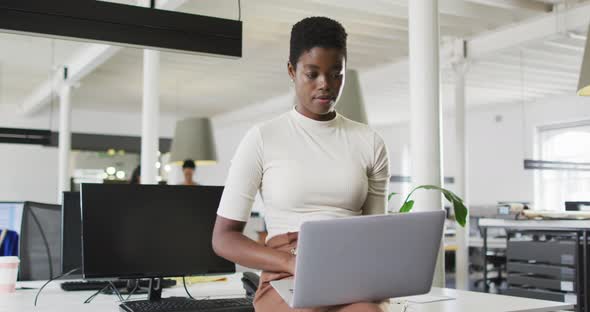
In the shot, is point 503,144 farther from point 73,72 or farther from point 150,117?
point 150,117

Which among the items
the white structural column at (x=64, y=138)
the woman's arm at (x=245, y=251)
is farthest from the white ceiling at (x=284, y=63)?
the woman's arm at (x=245, y=251)

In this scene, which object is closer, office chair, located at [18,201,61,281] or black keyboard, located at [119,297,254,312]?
black keyboard, located at [119,297,254,312]

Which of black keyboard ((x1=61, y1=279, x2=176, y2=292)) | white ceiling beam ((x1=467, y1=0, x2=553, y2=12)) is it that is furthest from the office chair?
white ceiling beam ((x1=467, y1=0, x2=553, y2=12))

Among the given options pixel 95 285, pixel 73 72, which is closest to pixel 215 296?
pixel 95 285

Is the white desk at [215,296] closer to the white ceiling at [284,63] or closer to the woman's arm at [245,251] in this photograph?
the woman's arm at [245,251]

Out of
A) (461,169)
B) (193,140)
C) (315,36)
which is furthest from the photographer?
(461,169)

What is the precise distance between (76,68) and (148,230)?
265 inches

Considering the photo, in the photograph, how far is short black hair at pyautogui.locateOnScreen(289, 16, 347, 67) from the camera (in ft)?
4.53

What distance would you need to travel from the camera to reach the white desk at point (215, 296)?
2.04 meters

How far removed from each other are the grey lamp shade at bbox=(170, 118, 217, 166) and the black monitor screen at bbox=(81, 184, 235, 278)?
15.5ft

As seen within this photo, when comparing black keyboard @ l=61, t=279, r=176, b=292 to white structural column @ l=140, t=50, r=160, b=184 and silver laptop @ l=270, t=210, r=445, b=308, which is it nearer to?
silver laptop @ l=270, t=210, r=445, b=308

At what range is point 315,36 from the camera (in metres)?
1.38

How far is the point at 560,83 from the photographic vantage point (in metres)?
9.79

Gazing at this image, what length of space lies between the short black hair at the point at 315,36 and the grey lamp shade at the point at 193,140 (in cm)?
571
